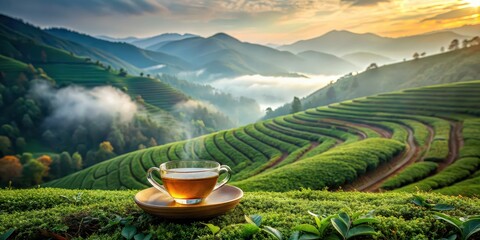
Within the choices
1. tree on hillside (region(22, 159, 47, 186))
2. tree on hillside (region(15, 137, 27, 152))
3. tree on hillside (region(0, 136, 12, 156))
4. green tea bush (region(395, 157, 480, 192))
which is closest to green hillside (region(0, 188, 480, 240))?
green tea bush (region(395, 157, 480, 192))

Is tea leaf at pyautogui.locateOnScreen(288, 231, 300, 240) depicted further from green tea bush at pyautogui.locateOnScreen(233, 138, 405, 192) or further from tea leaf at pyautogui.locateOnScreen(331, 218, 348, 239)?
green tea bush at pyautogui.locateOnScreen(233, 138, 405, 192)

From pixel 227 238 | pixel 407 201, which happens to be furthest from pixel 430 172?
pixel 227 238

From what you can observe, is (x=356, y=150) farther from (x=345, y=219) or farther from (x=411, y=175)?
(x=345, y=219)

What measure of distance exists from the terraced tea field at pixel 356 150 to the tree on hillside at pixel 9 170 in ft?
56.5

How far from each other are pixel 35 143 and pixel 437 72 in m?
115

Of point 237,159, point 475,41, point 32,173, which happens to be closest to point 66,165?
point 32,173

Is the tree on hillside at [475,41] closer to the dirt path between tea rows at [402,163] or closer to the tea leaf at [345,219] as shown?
the dirt path between tea rows at [402,163]

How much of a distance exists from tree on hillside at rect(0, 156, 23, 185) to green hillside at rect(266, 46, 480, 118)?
3616 inches

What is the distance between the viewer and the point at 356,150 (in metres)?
23.2

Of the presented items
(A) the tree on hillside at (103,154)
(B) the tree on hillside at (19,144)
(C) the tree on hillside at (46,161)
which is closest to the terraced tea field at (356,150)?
(C) the tree on hillside at (46,161)

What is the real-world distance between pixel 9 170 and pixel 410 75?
383 feet

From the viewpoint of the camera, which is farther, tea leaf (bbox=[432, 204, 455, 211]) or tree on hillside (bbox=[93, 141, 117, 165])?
tree on hillside (bbox=[93, 141, 117, 165])

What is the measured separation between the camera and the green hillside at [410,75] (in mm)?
96062

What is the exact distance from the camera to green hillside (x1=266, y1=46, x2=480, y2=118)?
315 ft
